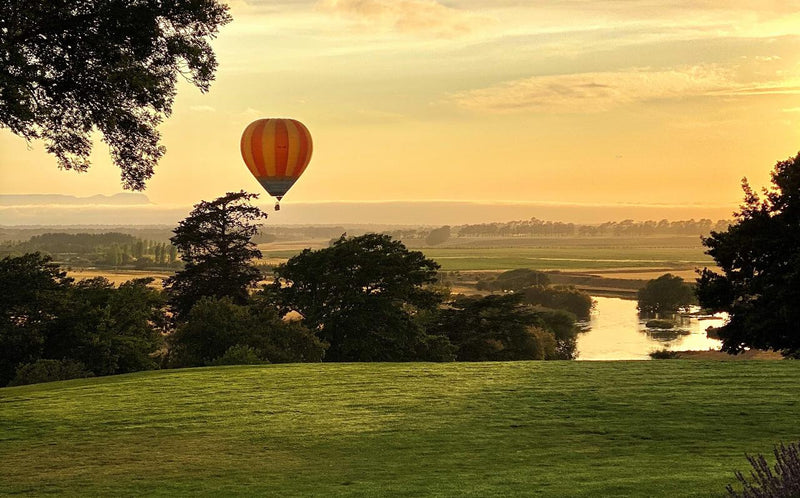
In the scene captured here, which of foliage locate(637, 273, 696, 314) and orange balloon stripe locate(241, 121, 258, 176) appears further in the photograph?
foliage locate(637, 273, 696, 314)

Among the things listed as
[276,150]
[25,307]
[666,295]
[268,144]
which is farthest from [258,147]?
[666,295]

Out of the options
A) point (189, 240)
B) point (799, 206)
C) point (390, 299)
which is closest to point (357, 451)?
point (799, 206)

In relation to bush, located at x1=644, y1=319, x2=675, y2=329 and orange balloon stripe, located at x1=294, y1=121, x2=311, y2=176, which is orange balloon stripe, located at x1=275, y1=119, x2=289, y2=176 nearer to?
orange balloon stripe, located at x1=294, y1=121, x2=311, y2=176

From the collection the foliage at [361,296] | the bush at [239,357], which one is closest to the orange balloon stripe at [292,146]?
the bush at [239,357]

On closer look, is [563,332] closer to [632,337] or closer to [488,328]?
[632,337]

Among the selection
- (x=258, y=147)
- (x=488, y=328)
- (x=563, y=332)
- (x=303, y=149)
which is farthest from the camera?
(x=563, y=332)

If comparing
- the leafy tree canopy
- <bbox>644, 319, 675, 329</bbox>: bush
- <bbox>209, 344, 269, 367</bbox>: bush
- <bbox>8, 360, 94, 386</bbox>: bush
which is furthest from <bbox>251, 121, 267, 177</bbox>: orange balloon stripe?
<bbox>644, 319, 675, 329</bbox>: bush

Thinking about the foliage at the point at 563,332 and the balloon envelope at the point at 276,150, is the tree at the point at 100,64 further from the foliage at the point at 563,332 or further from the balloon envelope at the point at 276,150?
the foliage at the point at 563,332
